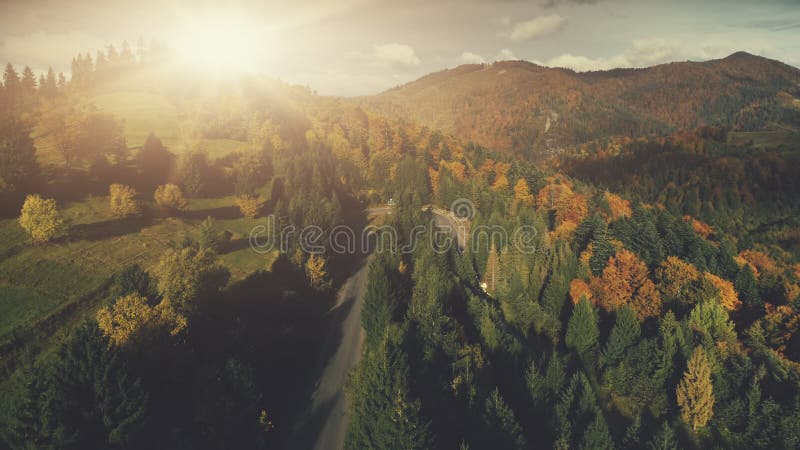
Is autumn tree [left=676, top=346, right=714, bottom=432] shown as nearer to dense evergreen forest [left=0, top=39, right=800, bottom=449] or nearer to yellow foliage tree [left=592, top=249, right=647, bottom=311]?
dense evergreen forest [left=0, top=39, right=800, bottom=449]

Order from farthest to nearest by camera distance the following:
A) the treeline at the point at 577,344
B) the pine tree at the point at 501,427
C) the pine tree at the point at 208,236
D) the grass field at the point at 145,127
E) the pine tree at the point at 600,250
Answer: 1. the grass field at the point at 145,127
2. the pine tree at the point at 600,250
3. the pine tree at the point at 208,236
4. the treeline at the point at 577,344
5. the pine tree at the point at 501,427

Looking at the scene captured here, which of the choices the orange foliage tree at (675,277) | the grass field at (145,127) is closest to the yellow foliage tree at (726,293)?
the orange foliage tree at (675,277)

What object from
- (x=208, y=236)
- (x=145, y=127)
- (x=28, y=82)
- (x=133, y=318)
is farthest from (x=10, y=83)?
(x=133, y=318)

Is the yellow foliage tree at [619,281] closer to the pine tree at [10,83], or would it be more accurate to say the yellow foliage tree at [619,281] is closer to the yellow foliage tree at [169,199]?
the yellow foliage tree at [169,199]

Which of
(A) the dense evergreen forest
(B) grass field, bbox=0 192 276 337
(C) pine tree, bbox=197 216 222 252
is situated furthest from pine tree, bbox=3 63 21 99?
(C) pine tree, bbox=197 216 222 252

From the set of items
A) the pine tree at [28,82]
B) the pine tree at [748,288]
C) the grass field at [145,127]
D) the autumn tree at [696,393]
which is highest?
the pine tree at [28,82]
